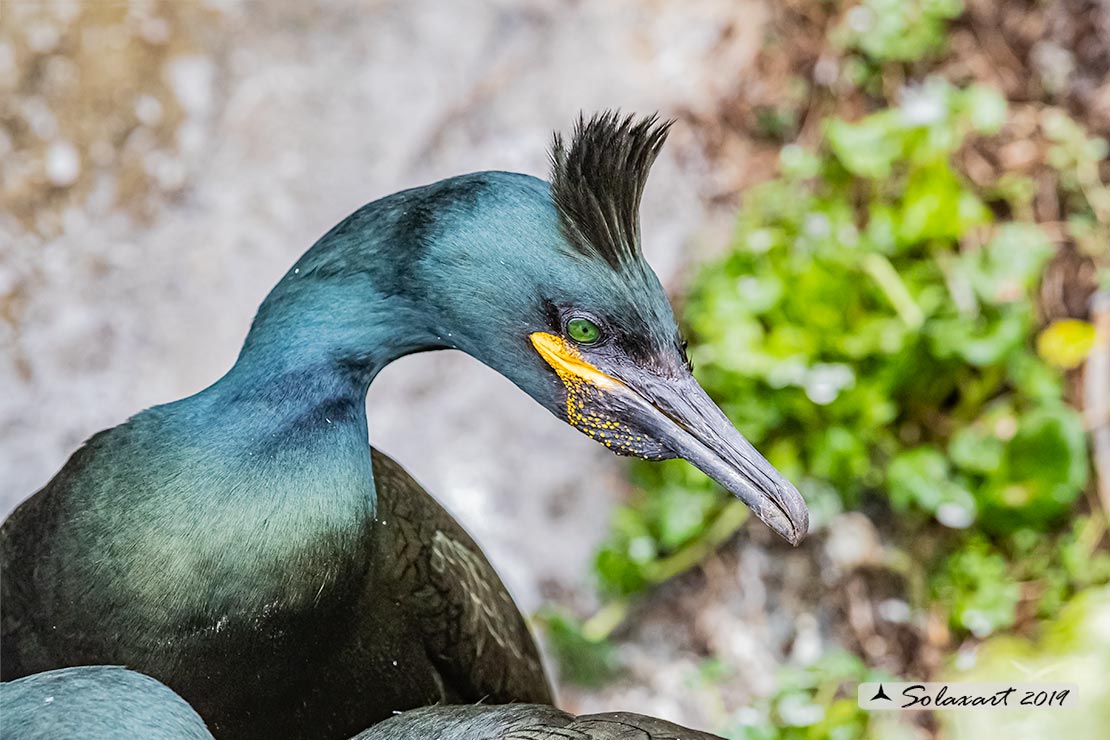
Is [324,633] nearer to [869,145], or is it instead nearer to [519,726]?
[519,726]

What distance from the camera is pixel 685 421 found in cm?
188

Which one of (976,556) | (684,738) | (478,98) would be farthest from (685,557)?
(684,738)

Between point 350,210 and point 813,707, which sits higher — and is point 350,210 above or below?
above

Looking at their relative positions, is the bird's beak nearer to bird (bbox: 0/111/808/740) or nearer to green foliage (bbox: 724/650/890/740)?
bird (bbox: 0/111/808/740)

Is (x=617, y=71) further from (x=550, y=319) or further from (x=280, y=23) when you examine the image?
(x=550, y=319)

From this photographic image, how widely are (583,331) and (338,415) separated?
40cm

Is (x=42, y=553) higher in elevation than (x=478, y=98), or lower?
lower

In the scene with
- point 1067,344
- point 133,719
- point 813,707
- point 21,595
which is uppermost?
point 21,595

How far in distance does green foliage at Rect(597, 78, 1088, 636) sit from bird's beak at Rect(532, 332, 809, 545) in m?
1.90

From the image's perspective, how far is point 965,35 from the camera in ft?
15.3

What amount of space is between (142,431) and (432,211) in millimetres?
576

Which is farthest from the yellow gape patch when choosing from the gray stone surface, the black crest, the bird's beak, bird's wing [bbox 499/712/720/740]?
the gray stone surface

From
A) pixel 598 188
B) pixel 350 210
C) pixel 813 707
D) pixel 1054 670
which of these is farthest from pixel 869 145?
pixel 598 188

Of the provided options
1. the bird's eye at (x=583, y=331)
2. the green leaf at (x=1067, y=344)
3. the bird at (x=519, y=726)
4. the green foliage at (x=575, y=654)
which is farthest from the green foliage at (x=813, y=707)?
the bird's eye at (x=583, y=331)
